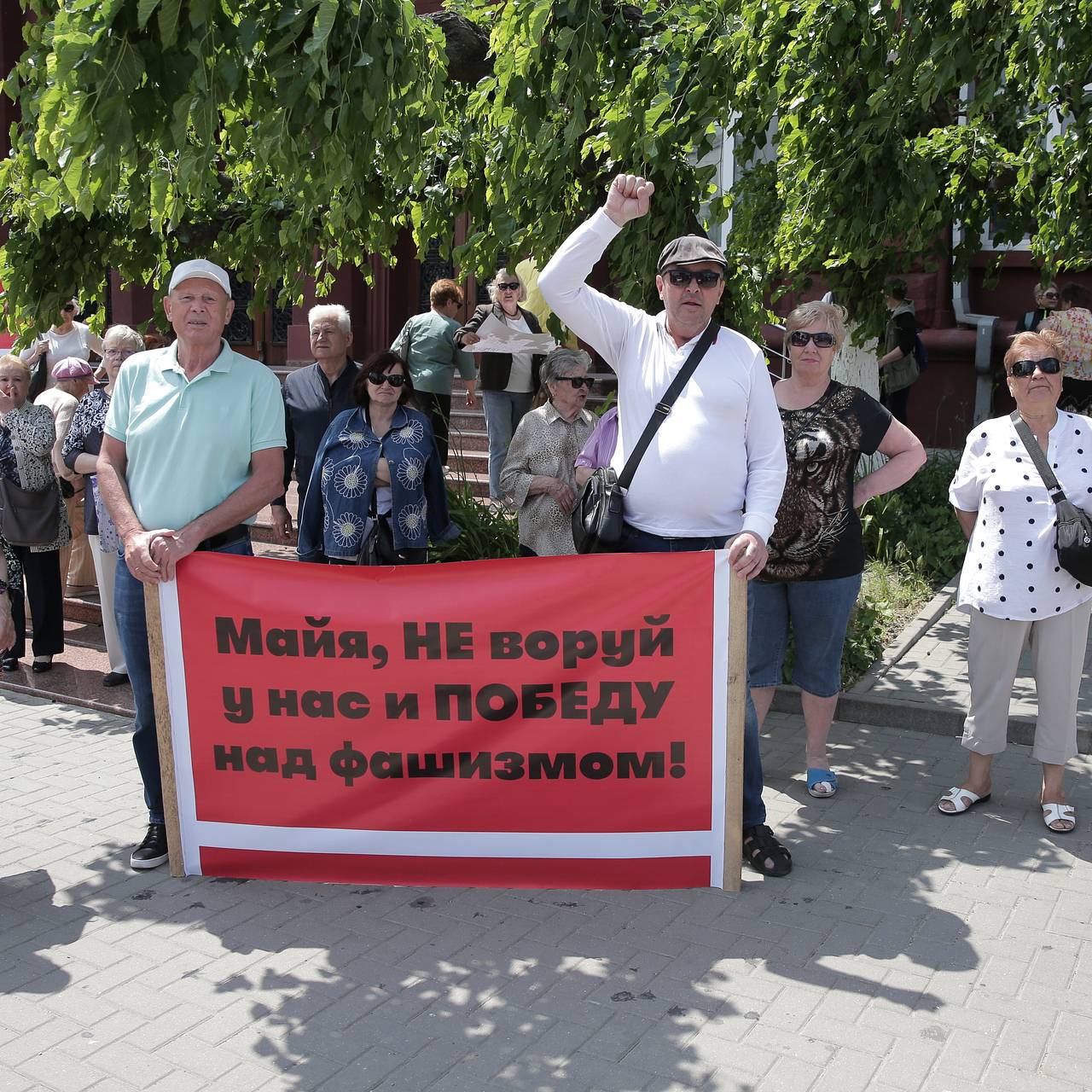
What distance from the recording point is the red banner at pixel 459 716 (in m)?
4.20

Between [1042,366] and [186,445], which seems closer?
[186,445]

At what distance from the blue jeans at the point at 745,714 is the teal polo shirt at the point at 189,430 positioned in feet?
4.22

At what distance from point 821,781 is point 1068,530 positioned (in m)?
1.44

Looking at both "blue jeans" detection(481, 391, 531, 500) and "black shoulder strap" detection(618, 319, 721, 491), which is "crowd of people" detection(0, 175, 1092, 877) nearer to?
"black shoulder strap" detection(618, 319, 721, 491)

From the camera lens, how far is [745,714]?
4219mm

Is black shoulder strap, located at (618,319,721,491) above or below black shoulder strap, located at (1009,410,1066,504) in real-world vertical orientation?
above

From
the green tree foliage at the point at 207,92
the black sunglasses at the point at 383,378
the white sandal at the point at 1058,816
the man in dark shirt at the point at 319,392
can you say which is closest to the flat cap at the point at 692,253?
the green tree foliage at the point at 207,92

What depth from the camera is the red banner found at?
13.8 feet

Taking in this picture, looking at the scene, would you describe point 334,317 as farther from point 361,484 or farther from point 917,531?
point 917,531

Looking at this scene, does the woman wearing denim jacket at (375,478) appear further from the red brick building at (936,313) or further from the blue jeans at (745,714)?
the red brick building at (936,313)

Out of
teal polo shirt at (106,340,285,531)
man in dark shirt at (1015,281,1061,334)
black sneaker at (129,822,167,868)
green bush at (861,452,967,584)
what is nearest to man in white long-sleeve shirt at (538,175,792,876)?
teal polo shirt at (106,340,285,531)

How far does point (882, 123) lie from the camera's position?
634 centimetres

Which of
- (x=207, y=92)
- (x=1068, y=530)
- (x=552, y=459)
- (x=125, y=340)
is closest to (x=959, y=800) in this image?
(x=1068, y=530)

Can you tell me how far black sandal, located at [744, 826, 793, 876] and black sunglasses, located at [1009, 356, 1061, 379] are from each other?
6.51 feet
